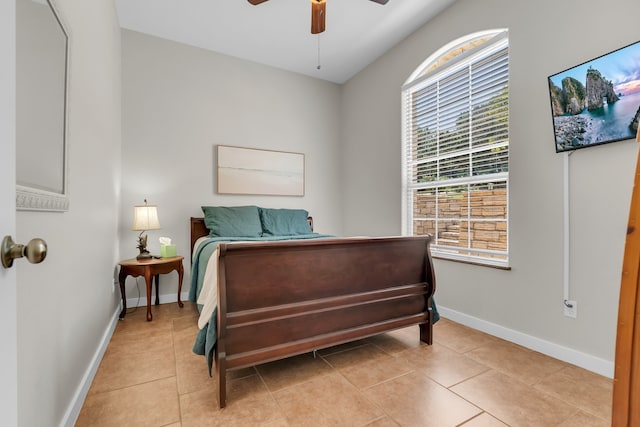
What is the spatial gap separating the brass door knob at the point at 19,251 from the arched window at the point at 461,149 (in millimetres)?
2782

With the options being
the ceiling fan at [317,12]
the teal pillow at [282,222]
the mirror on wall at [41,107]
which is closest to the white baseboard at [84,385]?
the mirror on wall at [41,107]

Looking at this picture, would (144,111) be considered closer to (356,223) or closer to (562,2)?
(356,223)

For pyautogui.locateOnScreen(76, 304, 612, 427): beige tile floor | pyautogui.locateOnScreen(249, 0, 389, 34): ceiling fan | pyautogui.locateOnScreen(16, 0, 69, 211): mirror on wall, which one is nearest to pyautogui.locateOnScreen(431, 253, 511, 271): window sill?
pyautogui.locateOnScreen(76, 304, 612, 427): beige tile floor

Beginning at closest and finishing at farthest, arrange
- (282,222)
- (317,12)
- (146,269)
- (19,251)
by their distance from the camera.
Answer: (19,251)
(317,12)
(146,269)
(282,222)

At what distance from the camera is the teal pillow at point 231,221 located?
10.8 feet

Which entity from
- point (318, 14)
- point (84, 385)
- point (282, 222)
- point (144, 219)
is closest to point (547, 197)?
point (318, 14)

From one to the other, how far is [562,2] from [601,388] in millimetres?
2498

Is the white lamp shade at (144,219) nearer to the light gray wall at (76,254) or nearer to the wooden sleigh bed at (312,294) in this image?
the light gray wall at (76,254)

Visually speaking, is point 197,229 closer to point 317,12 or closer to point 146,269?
point 146,269

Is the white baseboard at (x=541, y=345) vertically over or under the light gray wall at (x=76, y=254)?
under

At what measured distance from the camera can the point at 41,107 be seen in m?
1.07

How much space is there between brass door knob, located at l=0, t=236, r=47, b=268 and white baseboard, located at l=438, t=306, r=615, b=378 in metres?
2.72

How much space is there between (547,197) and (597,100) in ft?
2.19

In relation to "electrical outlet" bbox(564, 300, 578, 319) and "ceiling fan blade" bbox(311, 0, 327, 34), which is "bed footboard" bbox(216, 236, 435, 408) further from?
"ceiling fan blade" bbox(311, 0, 327, 34)
